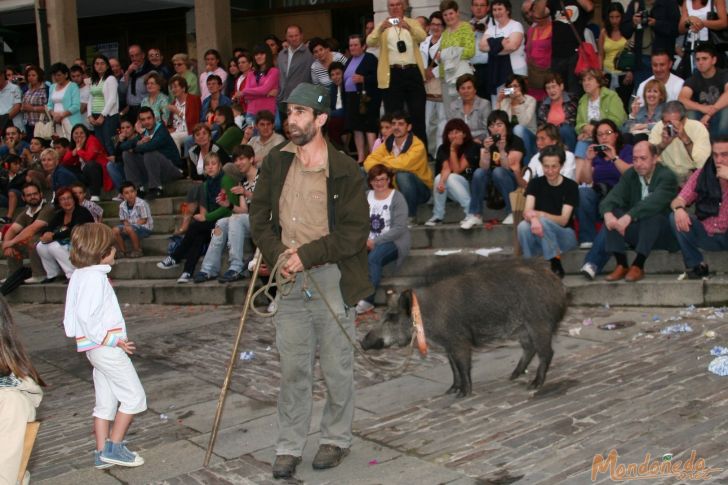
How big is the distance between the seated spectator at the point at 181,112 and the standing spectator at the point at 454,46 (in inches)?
191

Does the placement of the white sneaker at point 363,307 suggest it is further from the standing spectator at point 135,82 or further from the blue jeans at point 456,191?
the standing spectator at point 135,82

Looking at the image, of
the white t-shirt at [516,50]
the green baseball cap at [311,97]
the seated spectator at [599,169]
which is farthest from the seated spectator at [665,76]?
the green baseball cap at [311,97]

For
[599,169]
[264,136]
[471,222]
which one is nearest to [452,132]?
[471,222]

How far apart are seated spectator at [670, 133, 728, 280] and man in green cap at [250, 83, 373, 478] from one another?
4686 mm

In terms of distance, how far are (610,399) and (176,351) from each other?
4.68m

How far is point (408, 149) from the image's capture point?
11.6 meters

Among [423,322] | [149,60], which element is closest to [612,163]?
[423,322]

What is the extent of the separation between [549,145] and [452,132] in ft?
5.24

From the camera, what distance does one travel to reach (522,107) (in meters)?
11.7

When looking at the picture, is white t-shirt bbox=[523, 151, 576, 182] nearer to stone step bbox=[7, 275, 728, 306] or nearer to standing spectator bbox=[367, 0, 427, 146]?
stone step bbox=[7, 275, 728, 306]

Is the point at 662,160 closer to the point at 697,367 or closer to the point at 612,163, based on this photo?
the point at 612,163

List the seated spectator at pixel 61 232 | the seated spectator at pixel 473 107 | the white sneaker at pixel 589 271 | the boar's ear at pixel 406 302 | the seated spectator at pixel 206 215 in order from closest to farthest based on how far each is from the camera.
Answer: the boar's ear at pixel 406 302 → the white sneaker at pixel 589 271 → the seated spectator at pixel 473 107 → the seated spectator at pixel 206 215 → the seated spectator at pixel 61 232

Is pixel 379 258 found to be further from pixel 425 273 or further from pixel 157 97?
pixel 157 97

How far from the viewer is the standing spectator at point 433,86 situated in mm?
12945
